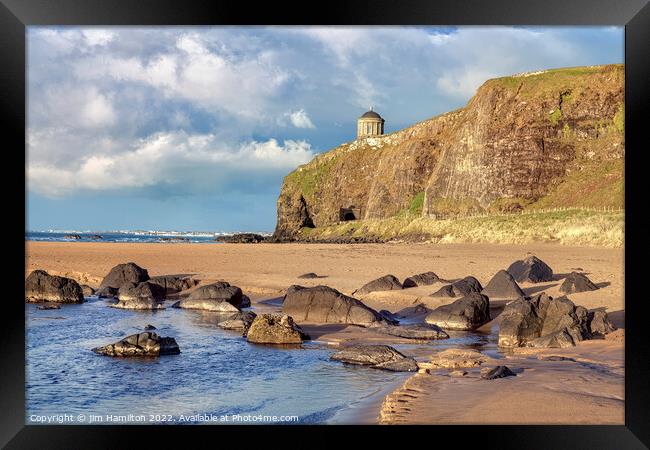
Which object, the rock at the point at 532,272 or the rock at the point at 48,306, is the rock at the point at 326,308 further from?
the rock at the point at 532,272

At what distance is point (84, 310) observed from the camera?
15.1 metres

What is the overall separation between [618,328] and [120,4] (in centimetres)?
939

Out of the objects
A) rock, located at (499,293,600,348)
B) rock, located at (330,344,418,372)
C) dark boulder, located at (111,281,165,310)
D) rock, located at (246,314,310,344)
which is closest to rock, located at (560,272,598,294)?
rock, located at (499,293,600,348)

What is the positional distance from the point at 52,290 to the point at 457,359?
11.6 meters

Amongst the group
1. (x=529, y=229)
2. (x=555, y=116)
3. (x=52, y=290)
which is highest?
(x=555, y=116)

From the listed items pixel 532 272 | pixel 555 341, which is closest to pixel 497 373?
pixel 555 341

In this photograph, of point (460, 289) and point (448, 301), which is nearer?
point (448, 301)

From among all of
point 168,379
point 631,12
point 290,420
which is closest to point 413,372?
point 290,420

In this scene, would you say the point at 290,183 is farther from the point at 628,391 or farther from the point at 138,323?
the point at 628,391

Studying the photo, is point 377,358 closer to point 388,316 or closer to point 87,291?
point 388,316

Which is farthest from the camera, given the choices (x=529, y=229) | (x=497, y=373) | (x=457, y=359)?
(x=529, y=229)

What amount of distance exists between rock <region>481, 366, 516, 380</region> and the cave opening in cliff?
3159 inches

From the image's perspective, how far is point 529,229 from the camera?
1494 inches

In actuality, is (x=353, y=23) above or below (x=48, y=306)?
above
